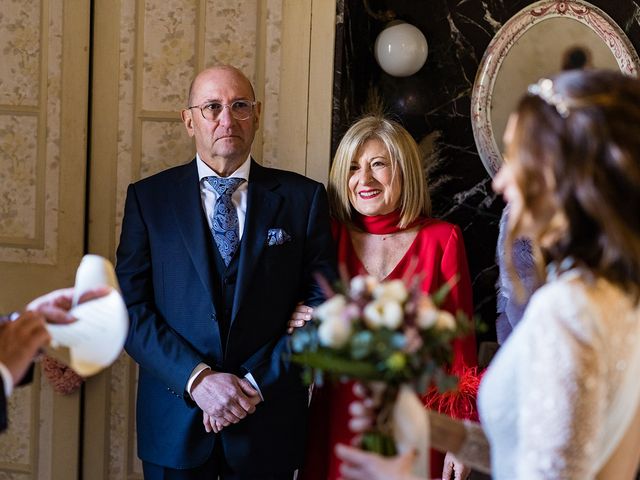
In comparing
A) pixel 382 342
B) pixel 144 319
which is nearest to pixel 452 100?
pixel 144 319

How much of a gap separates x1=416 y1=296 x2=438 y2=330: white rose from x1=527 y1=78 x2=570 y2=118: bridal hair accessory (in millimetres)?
412

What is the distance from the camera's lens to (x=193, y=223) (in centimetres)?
301

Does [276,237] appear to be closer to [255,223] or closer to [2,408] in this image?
[255,223]

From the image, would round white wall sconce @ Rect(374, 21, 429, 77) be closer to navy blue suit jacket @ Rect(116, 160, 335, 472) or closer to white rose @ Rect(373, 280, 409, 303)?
navy blue suit jacket @ Rect(116, 160, 335, 472)

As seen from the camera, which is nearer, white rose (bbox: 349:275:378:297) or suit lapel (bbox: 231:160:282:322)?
white rose (bbox: 349:275:378:297)

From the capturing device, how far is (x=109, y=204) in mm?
3625

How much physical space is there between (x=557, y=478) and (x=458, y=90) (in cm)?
268

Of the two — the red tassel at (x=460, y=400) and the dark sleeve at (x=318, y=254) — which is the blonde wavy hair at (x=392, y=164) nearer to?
the dark sleeve at (x=318, y=254)

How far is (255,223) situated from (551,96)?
1.59 meters

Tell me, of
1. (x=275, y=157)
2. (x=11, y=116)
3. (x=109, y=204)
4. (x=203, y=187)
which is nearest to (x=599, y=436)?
(x=203, y=187)

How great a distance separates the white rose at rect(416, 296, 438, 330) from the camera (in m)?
1.64

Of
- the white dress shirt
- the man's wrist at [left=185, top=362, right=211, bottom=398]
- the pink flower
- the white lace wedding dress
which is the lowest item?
the pink flower

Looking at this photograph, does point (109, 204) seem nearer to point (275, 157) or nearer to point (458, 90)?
point (275, 157)

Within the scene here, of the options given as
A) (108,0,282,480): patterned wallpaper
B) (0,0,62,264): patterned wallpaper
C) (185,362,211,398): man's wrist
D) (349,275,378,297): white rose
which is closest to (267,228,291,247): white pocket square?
(185,362,211,398): man's wrist
